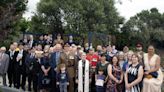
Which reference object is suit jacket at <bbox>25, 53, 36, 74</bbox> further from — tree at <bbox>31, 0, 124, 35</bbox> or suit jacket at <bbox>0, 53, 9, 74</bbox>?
tree at <bbox>31, 0, 124, 35</bbox>

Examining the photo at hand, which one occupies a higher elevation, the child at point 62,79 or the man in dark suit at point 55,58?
the man in dark suit at point 55,58

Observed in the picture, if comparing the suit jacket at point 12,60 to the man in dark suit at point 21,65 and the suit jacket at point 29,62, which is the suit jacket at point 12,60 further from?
the suit jacket at point 29,62

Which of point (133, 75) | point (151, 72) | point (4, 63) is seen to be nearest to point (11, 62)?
point (4, 63)

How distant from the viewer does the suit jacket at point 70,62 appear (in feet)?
42.4

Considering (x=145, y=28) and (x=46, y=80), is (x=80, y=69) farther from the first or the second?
(x=145, y=28)

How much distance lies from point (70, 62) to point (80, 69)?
0.43 metres

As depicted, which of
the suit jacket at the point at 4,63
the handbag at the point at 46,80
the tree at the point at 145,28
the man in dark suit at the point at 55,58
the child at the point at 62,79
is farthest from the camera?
the tree at the point at 145,28

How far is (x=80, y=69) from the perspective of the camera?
42.1 ft

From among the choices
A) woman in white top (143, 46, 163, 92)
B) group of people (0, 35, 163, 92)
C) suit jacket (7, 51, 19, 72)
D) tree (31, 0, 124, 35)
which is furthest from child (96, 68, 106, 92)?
tree (31, 0, 124, 35)

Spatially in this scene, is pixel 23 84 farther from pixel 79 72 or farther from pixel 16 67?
pixel 79 72

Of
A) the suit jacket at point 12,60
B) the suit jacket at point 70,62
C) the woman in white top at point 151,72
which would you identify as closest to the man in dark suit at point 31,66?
the suit jacket at point 12,60

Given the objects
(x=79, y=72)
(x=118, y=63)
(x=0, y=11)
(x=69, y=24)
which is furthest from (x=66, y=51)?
(x=69, y=24)

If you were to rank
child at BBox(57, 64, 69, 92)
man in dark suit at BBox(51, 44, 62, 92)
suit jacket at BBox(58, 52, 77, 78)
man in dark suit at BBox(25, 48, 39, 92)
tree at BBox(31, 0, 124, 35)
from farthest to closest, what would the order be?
tree at BBox(31, 0, 124, 35) < man in dark suit at BBox(25, 48, 39, 92) < man in dark suit at BBox(51, 44, 62, 92) < suit jacket at BBox(58, 52, 77, 78) < child at BBox(57, 64, 69, 92)

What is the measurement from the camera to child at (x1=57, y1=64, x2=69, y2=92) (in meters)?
12.8
